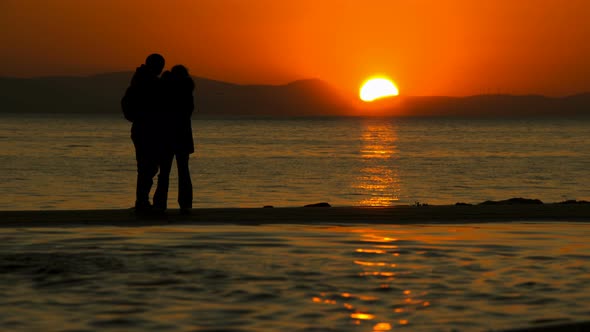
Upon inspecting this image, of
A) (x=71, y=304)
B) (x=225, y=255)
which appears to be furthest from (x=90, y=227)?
(x=71, y=304)

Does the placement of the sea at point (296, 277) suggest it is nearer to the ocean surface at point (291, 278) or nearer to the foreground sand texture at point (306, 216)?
the ocean surface at point (291, 278)

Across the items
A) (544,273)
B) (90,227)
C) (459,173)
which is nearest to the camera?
(544,273)

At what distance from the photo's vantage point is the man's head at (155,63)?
47.0 feet

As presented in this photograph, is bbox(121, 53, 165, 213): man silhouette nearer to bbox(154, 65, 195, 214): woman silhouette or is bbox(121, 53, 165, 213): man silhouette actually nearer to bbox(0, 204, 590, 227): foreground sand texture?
bbox(154, 65, 195, 214): woman silhouette

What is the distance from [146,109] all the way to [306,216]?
8.57 feet

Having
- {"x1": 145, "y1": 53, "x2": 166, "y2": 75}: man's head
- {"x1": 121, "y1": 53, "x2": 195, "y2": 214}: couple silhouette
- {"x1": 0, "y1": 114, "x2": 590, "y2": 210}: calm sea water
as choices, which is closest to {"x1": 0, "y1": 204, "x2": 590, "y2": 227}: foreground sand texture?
{"x1": 121, "y1": 53, "x2": 195, "y2": 214}: couple silhouette

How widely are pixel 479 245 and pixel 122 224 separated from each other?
4593 mm

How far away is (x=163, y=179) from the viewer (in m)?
15.1

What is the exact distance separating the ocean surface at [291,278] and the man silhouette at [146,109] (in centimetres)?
131

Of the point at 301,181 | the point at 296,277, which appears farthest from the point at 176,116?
the point at 301,181

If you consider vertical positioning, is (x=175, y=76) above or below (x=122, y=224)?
above

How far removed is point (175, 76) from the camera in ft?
47.8

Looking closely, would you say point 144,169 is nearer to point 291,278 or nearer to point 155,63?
point 155,63

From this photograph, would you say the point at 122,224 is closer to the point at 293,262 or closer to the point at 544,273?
the point at 293,262
